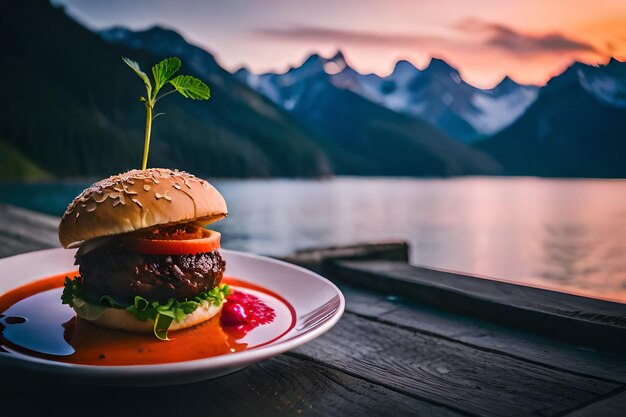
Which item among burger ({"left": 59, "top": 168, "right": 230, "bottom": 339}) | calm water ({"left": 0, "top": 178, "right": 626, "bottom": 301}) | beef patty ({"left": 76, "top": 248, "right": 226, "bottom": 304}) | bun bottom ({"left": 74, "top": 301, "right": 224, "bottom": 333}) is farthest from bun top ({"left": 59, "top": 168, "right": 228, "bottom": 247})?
calm water ({"left": 0, "top": 178, "right": 626, "bottom": 301})

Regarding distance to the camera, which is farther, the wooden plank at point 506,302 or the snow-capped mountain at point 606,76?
the snow-capped mountain at point 606,76

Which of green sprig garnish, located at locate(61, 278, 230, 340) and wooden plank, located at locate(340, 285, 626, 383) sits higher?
green sprig garnish, located at locate(61, 278, 230, 340)

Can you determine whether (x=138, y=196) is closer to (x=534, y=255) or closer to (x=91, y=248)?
(x=91, y=248)

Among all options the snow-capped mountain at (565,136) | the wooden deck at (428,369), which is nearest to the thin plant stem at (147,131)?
the wooden deck at (428,369)

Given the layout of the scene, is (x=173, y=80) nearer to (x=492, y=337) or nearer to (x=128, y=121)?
(x=492, y=337)

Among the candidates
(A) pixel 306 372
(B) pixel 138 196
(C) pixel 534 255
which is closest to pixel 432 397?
(A) pixel 306 372

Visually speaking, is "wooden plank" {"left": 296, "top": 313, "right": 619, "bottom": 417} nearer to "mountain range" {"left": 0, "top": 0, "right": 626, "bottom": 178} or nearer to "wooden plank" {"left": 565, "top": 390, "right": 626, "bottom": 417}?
"wooden plank" {"left": 565, "top": 390, "right": 626, "bottom": 417}

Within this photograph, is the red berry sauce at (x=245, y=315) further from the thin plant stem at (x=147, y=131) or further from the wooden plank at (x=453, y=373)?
the thin plant stem at (x=147, y=131)

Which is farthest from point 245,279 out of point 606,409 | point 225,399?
point 606,409
